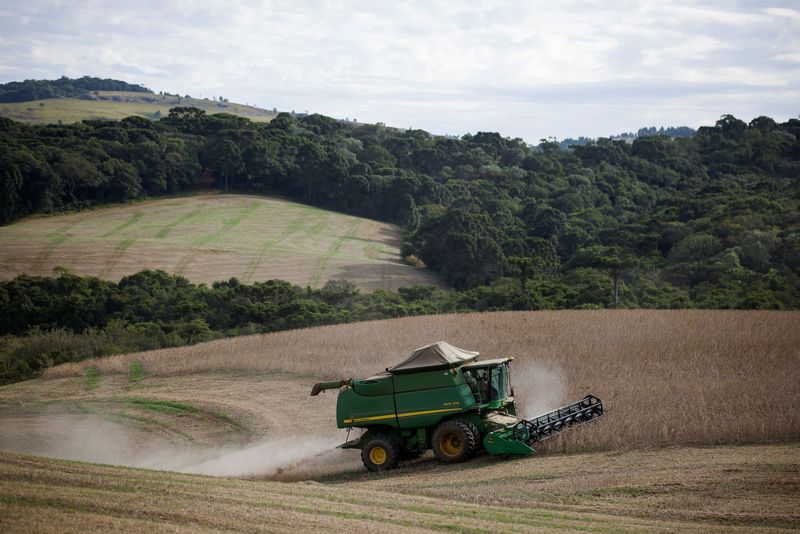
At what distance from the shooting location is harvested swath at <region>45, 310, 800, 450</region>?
1906 cm

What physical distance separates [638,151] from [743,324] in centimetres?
10166

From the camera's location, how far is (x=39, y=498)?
1282 centimetres

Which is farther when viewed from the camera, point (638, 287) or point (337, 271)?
point (337, 271)

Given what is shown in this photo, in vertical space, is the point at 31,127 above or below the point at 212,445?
above

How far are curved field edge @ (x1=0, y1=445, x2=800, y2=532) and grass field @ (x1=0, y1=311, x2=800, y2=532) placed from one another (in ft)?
0.18

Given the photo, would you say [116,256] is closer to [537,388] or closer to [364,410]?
[537,388]

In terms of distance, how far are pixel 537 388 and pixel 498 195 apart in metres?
75.8

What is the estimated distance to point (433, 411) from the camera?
1933 cm

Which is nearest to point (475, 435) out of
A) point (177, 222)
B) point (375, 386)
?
point (375, 386)

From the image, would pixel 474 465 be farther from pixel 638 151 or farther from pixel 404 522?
pixel 638 151

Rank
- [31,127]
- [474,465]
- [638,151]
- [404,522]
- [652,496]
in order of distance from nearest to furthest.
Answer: [404,522], [652,496], [474,465], [31,127], [638,151]

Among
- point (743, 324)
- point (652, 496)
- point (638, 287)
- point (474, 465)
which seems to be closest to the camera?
point (652, 496)

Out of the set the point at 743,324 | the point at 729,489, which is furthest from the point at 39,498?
the point at 743,324

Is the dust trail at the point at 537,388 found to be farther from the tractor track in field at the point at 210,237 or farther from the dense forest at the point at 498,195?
the tractor track in field at the point at 210,237
